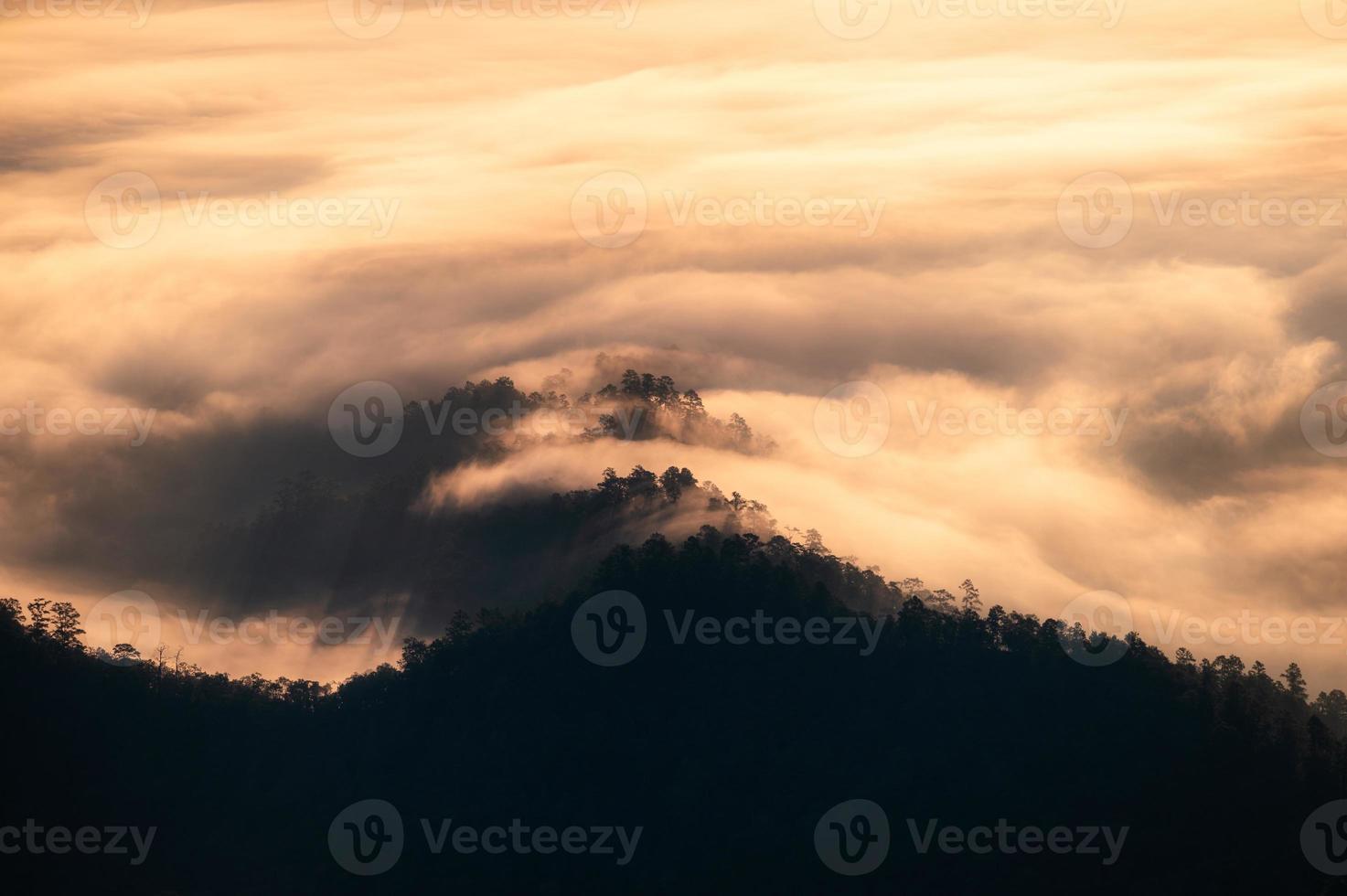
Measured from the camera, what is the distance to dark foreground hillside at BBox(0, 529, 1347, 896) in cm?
10800

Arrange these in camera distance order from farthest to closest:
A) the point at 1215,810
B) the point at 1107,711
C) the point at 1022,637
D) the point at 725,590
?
the point at 725,590 → the point at 1022,637 → the point at 1107,711 → the point at 1215,810

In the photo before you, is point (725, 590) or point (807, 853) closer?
point (807, 853)

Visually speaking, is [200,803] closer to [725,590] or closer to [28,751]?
[28,751]

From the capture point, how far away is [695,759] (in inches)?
4924

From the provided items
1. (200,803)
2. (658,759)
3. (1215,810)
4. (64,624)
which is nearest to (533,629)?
(658,759)

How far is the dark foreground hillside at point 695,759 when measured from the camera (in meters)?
108

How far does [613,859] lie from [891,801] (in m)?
21.3

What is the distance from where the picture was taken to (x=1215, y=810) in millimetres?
105500

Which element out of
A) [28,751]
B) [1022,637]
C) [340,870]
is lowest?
[340,870]

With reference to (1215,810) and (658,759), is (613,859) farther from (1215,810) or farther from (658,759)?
(1215,810)

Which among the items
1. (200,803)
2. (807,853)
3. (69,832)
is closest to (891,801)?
(807,853)

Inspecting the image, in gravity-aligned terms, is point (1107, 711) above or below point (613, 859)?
above

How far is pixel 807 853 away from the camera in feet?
373

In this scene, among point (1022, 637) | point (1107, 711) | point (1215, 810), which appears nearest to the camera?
point (1215, 810)
